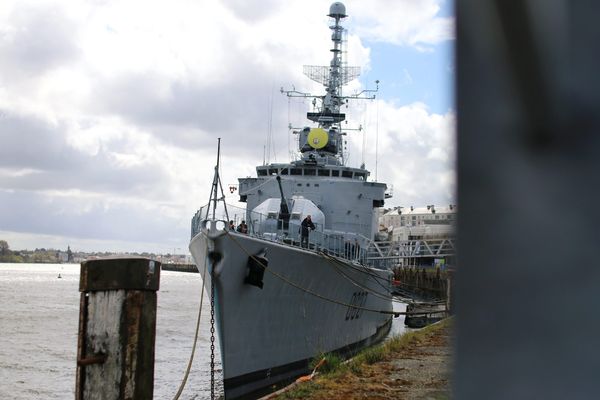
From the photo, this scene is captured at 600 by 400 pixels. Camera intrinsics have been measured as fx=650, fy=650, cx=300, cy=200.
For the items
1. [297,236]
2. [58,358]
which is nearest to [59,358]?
[58,358]

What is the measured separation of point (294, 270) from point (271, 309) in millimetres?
1043

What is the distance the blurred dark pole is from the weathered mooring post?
3.39 m

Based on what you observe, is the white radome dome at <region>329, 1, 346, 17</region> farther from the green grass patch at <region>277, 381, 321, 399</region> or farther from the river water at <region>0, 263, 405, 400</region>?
the green grass patch at <region>277, 381, 321, 399</region>

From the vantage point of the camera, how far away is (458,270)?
2.83 ft

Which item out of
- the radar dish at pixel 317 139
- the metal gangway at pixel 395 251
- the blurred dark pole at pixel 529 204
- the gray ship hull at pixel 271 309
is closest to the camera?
the blurred dark pole at pixel 529 204

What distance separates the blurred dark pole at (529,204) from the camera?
2.59 ft

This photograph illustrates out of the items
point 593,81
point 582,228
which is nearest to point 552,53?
point 593,81

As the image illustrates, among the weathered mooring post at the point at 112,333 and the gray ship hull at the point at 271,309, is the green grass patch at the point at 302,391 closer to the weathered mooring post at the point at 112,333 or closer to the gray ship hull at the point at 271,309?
the weathered mooring post at the point at 112,333

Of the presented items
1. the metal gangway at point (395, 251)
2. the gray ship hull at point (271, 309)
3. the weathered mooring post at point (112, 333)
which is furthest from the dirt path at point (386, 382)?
the metal gangway at point (395, 251)

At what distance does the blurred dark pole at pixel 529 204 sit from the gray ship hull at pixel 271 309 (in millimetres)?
10159

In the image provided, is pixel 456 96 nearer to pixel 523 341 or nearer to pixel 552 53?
pixel 552 53

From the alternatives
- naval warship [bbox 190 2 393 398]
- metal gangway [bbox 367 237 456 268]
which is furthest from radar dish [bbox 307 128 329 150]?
metal gangway [bbox 367 237 456 268]

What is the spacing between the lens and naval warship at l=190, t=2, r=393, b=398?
441 inches

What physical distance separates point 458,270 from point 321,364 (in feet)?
29.4
